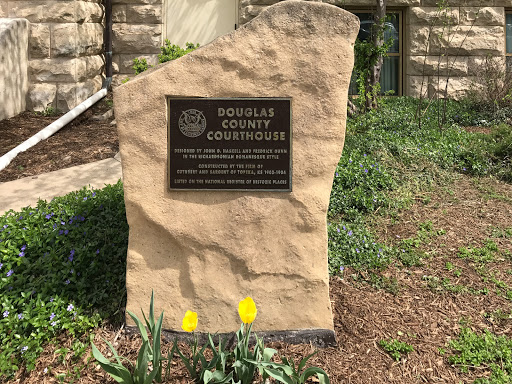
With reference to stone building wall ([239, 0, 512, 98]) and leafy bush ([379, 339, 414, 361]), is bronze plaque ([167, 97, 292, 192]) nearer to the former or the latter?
leafy bush ([379, 339, 414, 361])

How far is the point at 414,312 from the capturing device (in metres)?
3.46

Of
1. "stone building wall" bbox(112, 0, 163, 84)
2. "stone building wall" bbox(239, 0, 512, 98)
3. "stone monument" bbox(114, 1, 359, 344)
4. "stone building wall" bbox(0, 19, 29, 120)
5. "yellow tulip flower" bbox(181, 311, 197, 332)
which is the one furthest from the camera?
"stone building wall" bbox(239, 0, 512, 98)

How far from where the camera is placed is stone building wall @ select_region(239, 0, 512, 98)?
972cm

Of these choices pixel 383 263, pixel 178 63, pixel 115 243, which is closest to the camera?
pixel 178 63

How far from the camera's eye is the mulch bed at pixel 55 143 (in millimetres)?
6070

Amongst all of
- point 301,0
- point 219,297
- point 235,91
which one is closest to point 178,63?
point 235,91

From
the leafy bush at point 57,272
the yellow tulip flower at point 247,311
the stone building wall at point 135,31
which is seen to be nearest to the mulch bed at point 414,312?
the leafy bush at point 57,272

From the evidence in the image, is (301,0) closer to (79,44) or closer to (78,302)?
(78,302)

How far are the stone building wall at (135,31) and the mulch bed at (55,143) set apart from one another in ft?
6.54

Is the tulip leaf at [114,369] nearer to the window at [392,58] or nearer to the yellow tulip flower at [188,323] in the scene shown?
the yellow tulip flower at [188,323]

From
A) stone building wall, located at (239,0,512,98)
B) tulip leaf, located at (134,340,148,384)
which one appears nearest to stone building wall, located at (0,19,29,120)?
stone building wall, located at (239,0,512,98)

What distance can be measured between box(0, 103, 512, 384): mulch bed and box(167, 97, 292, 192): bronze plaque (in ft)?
3.59

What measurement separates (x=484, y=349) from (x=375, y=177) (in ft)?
7.97

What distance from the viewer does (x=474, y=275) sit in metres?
3.87
